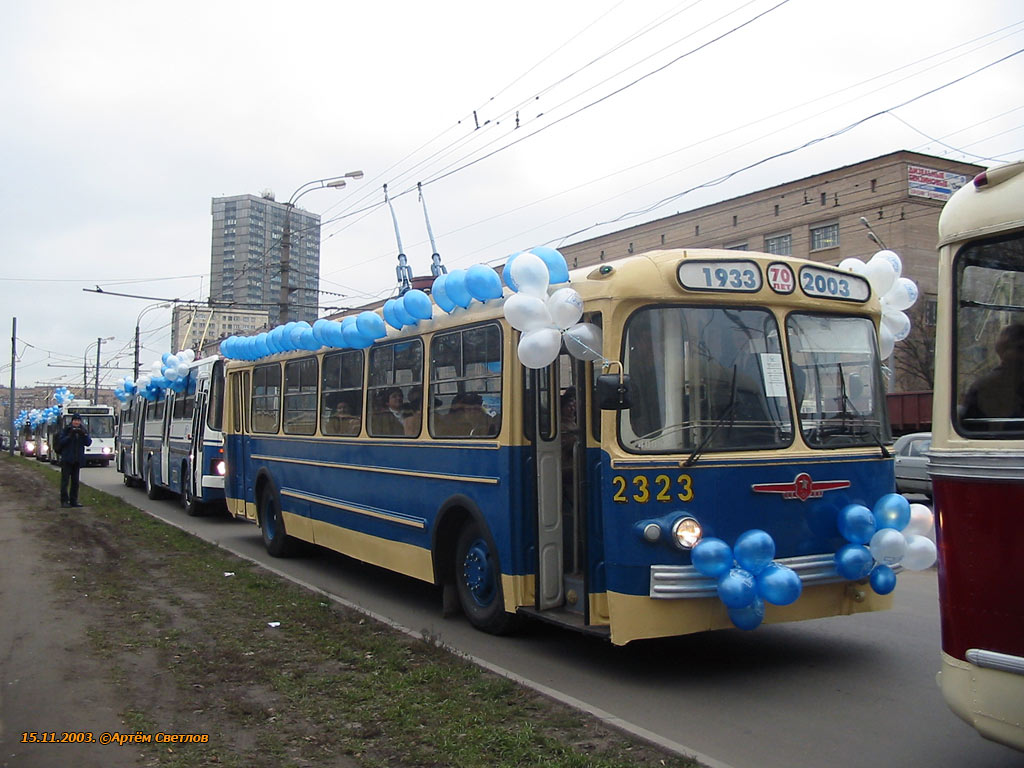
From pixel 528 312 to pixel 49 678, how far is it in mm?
4125

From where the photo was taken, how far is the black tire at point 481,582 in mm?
7695

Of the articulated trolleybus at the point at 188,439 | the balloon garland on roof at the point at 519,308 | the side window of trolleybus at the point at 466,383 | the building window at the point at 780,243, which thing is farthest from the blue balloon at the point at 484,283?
the building window at the point at 780,243

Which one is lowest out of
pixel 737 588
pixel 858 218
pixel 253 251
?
pixel 737 588

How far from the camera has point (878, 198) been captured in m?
34.8

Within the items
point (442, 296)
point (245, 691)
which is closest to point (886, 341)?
point (442, 296)

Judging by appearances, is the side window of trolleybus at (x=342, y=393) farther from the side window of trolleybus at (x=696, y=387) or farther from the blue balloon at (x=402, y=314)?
the side window of trolleybus at (x=696, y=387)

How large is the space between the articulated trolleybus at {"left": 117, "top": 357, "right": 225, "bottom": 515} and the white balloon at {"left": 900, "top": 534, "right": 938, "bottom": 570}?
1362 cm

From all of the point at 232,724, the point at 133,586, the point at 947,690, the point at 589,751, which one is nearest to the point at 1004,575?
the point at 947,690

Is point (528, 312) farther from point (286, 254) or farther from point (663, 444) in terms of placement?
point (286, 254)

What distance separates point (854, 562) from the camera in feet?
21.0

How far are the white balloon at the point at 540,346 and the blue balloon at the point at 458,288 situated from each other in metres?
1.36

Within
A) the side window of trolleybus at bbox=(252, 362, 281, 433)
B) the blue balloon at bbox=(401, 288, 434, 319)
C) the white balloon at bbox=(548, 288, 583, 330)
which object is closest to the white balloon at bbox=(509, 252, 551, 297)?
the white balloon at bbox=(548, 288, 583, 330)

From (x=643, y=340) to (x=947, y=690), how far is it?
9.42 feet

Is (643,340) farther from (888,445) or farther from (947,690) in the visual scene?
(947,690)
